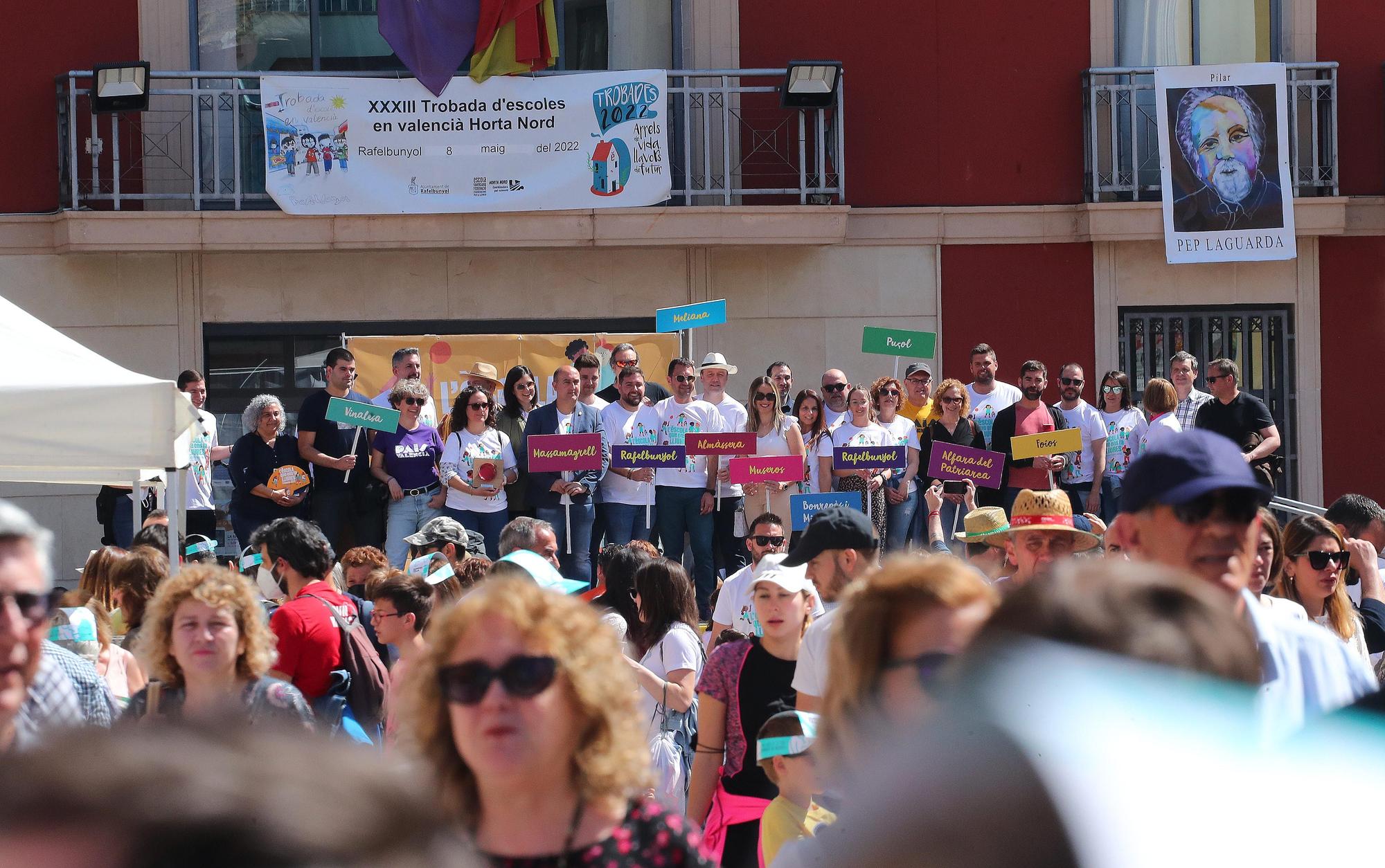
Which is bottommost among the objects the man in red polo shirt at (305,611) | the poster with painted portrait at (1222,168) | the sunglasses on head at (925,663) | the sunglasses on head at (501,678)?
the man in red polo shirt at (305,611)

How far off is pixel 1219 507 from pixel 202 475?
34.8 feet

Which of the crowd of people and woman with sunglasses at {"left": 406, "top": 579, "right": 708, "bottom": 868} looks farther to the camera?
woman with sunglasses at {"left": 406, "top": 579, "right": 708, "bottom": 868}

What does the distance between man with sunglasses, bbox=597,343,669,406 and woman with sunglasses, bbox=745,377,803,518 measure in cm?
80

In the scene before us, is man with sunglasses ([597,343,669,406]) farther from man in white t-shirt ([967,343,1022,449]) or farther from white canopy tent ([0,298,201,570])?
white canopy tent ([0,298,201,570])

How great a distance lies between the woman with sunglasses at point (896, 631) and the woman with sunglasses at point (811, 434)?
29.0 ft

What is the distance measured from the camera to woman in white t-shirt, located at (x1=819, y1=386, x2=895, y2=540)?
37.8 ft

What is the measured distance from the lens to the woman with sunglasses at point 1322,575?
20.5 ft

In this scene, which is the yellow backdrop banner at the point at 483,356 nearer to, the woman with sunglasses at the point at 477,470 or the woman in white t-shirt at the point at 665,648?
the woman with sunglasses at the point at 477,470

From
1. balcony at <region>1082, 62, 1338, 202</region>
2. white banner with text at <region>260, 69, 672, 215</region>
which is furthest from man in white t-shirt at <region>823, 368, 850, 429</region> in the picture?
balcony at <region>1082, 62, 1338, 202</region>

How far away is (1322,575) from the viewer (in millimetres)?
6266

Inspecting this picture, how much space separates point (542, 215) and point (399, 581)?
9439 millimetres

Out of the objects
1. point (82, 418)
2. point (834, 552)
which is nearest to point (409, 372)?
point (82, 418)

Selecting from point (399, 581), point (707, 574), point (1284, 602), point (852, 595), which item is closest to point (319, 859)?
point (852, 595)

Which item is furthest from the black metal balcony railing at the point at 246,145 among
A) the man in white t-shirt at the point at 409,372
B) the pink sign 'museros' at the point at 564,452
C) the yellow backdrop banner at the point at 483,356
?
the pink sign 'museros' at the point at 564,452
